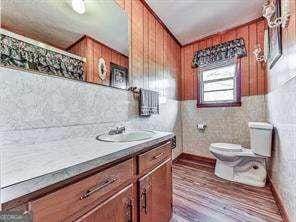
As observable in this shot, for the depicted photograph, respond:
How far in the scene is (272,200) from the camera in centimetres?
175

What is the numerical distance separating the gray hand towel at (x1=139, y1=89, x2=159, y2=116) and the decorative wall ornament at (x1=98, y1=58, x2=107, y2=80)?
1.63 ft

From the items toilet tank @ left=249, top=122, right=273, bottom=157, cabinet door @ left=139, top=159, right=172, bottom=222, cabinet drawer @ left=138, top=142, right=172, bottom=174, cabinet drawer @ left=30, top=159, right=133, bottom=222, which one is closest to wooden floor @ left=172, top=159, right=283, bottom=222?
cabinet door @ left=139, top=159, right=172, bottom=222

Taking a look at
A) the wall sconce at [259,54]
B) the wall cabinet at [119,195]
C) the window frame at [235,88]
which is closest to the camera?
the wall cabinet at [119,195]

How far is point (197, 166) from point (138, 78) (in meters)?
1.85

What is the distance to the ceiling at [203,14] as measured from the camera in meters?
2.13

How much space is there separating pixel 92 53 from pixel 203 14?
71.7 inches

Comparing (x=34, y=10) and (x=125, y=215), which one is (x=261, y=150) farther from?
(x=34, y=10)

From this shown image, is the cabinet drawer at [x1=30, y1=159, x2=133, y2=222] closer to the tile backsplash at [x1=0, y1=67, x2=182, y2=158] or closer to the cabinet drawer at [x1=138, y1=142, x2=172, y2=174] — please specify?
the cabinet drawer at [x1=138, y1=142, x2=172, y2=174]

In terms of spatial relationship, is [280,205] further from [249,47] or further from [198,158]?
[249,47]

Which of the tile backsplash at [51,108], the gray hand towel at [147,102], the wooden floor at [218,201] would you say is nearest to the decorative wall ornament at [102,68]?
the tile backsplash at [51,108]

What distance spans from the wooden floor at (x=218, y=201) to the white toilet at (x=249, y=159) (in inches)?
4.8

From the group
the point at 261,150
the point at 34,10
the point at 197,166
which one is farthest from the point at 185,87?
the point at 34,10

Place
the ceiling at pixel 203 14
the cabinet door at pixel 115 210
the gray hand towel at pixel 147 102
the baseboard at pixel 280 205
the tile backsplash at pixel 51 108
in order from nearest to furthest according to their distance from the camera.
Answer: the cabinet door at pixel 115 210 → the tile backsplash at pixel 51 108 → the baseboard at pixel 280 205 → the gray hand towel at pixel 147 102 → the ceiling at pixel 203 14

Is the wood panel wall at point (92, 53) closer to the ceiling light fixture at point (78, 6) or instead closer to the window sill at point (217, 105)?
the ceiling light fixture at point (78, 6)
